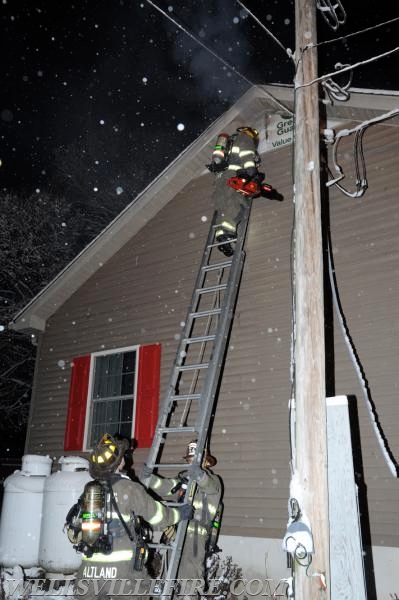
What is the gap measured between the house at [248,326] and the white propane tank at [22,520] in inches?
46.9

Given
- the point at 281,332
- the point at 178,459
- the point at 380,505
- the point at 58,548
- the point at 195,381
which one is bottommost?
the point at 58,548

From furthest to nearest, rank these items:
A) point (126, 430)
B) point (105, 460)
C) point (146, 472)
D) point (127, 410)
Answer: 1. point (127, 410)
2. point (126, 430)
3. point (146, 472)
4. point (105, 460)

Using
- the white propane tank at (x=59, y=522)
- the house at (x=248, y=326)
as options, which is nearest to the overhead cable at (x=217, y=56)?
the house at (x=248, y=326)

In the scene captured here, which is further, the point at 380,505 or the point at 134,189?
the point at 134,189

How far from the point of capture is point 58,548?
7117 mm

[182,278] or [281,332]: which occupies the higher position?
[182,278]

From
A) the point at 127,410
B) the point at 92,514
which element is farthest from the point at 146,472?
the point at 127,410

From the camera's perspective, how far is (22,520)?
297 inches

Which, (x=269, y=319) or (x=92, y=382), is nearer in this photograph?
(x=269, y=319)

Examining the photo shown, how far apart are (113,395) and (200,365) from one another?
341 cm

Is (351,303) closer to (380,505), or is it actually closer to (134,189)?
(380,505)

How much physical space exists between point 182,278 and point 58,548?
428cm

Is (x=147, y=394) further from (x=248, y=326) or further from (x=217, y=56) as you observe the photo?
(x=217, y=56)

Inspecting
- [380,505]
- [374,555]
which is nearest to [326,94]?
[380,505]
